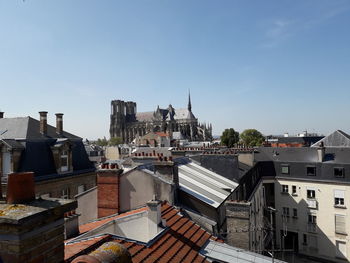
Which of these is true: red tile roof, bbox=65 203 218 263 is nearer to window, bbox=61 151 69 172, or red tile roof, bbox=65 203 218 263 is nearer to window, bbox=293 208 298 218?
window, bbox=61 151 69 172

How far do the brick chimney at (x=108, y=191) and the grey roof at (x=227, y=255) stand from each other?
3495 mm

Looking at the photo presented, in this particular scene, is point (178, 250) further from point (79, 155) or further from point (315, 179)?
point (315, 179)

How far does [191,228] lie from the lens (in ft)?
27.4

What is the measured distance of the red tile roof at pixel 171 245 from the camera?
5.56 m

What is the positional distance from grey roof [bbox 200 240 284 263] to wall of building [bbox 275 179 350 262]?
59.4 feet

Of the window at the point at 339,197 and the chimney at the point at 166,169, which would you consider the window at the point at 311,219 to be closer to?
the window at the point at 339,197

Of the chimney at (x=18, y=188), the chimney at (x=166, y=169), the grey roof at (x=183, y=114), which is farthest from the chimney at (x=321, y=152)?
the grey roof at (x=183, y=114)

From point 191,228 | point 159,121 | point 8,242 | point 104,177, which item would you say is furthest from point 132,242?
point 159,121

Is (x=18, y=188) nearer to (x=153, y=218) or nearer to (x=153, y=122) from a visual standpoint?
(x=153, y=218)

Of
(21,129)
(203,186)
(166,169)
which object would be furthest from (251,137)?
(166,169)

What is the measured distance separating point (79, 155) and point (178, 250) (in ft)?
41.4

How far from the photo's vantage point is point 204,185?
12.5 metres

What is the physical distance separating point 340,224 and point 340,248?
2.01 m

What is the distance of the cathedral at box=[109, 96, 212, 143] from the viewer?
358ft
